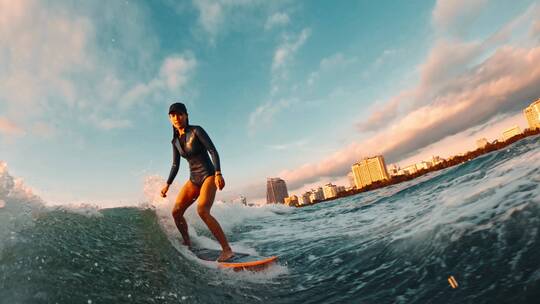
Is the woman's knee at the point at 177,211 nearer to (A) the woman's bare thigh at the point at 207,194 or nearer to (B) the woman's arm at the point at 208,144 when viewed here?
Result: (A) the woman's bare thigh at the point at 207,194

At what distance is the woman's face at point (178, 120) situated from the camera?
5688 mm

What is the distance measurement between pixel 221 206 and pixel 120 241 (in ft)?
29.3

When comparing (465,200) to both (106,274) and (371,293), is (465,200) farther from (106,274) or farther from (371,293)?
(106,274)

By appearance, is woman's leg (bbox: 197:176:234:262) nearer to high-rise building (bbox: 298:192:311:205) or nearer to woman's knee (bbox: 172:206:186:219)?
woman's knee (bbox: 172:206:186:219)

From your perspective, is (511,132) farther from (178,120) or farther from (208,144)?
(178,120)

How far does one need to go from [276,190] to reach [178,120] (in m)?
149

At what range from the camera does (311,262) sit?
5.51 m

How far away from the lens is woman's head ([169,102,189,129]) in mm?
5680

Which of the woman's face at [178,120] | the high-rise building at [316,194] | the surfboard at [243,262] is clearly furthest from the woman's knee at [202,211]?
the high-rise building at [316,194]

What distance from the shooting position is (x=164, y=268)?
4762 mm

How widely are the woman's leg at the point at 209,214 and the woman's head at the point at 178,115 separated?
1.11 metres

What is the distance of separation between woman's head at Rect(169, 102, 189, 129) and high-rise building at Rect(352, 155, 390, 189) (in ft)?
424

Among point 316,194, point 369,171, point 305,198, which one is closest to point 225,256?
point 305,198

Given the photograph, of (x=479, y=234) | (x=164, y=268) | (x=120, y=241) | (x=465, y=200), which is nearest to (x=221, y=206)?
(x=120, y=241)
